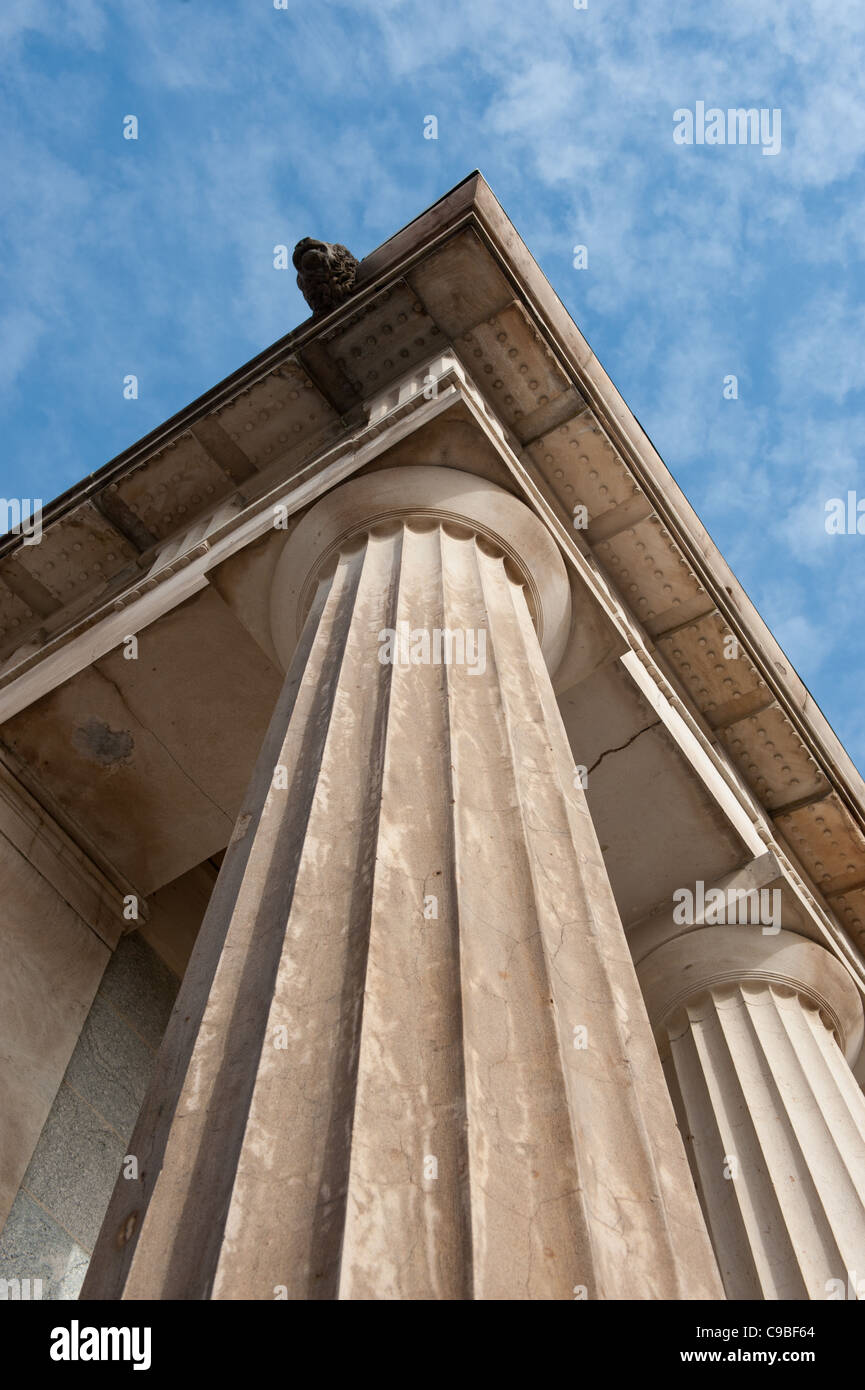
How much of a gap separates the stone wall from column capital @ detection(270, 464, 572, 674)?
10.0ft

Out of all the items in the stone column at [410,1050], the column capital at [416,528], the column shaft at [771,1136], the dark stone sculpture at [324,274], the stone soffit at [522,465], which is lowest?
the stone column at [410,1050]

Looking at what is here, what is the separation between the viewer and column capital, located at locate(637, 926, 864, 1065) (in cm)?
888

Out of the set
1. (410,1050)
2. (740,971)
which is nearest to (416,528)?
(740,971)

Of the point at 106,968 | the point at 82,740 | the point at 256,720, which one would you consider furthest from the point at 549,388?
the point at 106,968

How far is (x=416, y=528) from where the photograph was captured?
7.94 meters

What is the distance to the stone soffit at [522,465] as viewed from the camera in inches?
416

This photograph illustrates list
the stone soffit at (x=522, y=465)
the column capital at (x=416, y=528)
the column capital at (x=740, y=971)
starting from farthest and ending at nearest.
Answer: the stone soffit at (x=522, y=465), the column capital at (x=740, y=971), the column capital at (x=416, y=528)

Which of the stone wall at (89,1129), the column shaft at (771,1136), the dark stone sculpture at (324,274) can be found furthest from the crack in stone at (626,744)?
the dark stone sculpture at (324,274)

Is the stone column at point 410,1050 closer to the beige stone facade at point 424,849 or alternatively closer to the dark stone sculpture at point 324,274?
the beige stone facade at point 424,849

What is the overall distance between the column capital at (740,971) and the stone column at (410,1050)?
12.7 ft

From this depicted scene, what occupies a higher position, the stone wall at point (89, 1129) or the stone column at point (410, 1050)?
the stone wall at point (89, 1129)

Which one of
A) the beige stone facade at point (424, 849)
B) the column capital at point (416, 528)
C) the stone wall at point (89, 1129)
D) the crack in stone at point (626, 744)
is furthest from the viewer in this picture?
the crack in stone at point (626, 744)

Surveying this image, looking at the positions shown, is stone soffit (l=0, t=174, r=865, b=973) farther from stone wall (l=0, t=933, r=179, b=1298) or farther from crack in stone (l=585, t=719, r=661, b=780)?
stone wall (l=0, t=933, r=179, b=1298)
